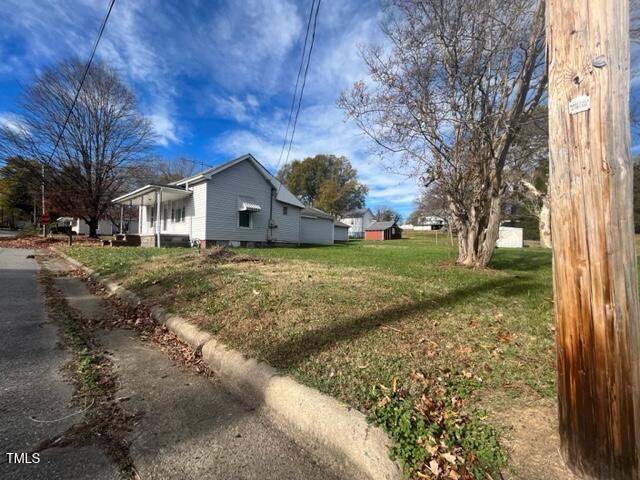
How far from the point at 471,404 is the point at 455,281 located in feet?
15.4

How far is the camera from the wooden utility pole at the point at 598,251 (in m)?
1.45

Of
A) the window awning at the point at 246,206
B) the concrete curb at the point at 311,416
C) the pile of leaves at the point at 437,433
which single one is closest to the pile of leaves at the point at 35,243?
the window awning at the point at 246,206

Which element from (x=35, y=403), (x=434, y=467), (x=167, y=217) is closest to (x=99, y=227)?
(x=167, y=217)

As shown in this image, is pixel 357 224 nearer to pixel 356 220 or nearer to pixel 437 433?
pixel 356 220

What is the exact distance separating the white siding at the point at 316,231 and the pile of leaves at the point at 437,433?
22.1m

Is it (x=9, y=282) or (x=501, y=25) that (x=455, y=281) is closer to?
(x=501, y=25)

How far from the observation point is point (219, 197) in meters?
16.8

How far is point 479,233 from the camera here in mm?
9086

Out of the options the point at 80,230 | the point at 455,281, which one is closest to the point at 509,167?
the point at 455,281

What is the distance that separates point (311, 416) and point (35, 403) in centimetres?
192

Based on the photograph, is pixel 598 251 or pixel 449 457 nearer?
pixel 598 251

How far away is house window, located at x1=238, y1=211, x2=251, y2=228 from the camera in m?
18.0

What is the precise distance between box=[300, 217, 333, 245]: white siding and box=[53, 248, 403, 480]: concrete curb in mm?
21420

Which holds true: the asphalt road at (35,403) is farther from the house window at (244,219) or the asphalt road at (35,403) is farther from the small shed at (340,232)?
the small shed at (340,232)
